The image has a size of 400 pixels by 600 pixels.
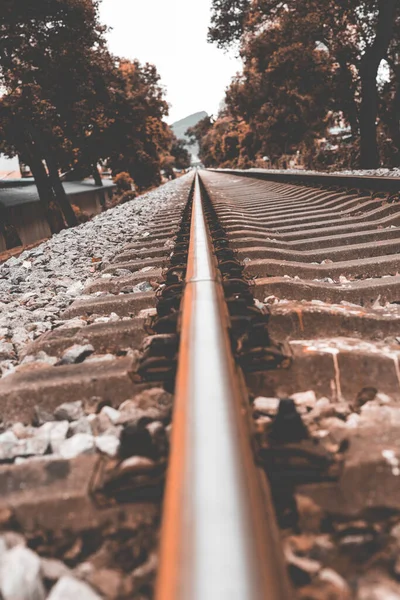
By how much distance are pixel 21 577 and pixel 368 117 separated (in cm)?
1749

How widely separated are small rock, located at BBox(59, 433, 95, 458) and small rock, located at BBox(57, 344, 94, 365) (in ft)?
1.92

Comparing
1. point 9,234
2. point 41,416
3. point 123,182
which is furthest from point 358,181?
point 123,182

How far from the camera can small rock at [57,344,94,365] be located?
1.82 metres

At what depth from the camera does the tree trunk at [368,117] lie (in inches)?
596

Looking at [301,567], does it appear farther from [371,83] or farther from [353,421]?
[371,83]

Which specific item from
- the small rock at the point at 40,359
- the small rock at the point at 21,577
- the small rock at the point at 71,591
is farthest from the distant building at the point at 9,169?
the small rock at the point at 71,591

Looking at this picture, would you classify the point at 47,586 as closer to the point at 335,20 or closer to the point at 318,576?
the point at 318,576

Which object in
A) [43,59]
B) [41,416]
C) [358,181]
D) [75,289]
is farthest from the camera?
[43,59]

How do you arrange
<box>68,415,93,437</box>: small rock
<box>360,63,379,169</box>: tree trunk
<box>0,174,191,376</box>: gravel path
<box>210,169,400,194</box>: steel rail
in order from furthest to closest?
<box>360,63,379,169</box>: tree trunk < <box>210,169,400,194</box>: steel rail < <box>0,174,191,376</box>: gravel path < <box>68,415,93,437</box>: small rock

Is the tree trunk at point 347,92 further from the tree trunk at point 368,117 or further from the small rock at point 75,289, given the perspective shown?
the small rock at point 75,289

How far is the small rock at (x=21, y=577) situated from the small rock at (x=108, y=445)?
0.31 meters

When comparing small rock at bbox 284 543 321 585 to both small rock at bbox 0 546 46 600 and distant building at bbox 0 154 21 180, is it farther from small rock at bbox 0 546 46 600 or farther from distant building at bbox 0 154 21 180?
distant building at bbox 0 154 21 180

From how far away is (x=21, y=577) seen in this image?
0.84 m

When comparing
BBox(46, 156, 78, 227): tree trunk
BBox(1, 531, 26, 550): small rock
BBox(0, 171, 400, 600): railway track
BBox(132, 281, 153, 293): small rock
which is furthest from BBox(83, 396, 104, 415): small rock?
BBox(46, 156, 78, 227): tree trunk
